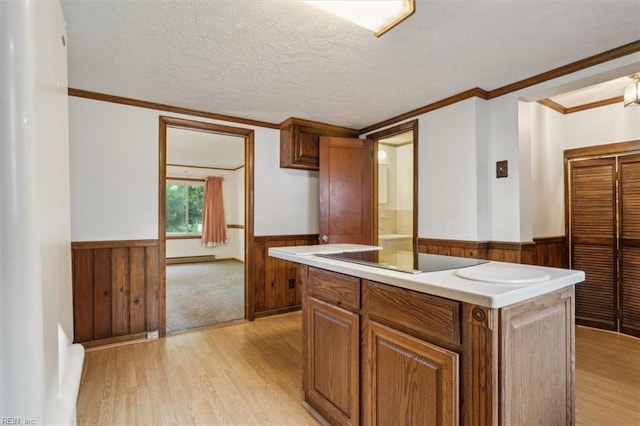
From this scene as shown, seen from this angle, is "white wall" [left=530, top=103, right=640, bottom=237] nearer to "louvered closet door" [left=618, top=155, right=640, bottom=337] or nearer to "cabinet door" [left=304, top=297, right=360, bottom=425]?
"louvered closet door" [left=618, top=155, right=640, bottom=337]

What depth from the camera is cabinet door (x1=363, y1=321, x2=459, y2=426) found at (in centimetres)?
108

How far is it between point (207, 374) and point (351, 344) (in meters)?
1.37

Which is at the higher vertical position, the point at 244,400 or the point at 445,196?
the point at 445,196

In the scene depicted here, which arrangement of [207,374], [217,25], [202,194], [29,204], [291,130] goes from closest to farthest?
[29,204]
[217,25]
[207,374]
[291,130]
[202,194]

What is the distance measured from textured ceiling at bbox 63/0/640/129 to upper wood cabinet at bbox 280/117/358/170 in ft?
2.18

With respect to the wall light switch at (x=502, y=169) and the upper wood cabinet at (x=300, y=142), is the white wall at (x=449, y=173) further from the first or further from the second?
the upper wood cabinet at (x=300, y=142)

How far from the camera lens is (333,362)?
5.31ft

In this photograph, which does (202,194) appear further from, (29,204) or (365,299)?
(29,204)

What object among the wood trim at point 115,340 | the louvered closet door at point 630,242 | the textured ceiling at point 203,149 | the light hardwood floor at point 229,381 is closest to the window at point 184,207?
the textured ceiling at point 203,149

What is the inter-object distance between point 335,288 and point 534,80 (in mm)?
2343

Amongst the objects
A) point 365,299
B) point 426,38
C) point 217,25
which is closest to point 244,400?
point 365,299

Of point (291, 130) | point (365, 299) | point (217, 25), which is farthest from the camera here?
point (291, 130)

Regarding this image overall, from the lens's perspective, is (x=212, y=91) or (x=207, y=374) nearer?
(x=207, y=374)

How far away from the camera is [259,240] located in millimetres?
3605
